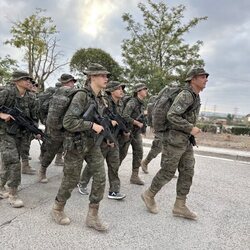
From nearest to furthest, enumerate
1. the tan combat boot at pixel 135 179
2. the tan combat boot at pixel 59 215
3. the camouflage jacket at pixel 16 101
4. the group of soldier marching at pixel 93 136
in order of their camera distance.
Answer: the group of soldier marching at pixel 93 136
the tan combat boot at pixel 59 215
the camouflage jacket at pixel 16 101
the tan combat boot at pixel 135 179

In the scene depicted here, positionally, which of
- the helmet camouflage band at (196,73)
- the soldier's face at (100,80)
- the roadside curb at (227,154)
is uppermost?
the helmet camouflage band at (196,73)

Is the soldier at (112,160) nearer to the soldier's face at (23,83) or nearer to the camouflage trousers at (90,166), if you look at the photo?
the camouflage trousers at (90,166)

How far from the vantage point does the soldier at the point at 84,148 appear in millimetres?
3197

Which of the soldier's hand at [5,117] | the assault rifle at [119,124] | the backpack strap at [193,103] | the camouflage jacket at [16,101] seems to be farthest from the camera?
the assault rifle at [119,124]

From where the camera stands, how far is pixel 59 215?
3.51 meters

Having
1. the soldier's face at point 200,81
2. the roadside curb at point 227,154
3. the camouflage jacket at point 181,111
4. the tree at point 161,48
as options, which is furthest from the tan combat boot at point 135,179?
the tree at point 161,48

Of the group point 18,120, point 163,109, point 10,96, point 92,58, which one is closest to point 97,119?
point 163,109

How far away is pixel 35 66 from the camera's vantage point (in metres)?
22.9

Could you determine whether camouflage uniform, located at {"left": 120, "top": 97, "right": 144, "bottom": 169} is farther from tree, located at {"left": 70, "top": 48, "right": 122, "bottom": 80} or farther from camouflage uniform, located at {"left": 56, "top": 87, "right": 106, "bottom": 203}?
tree, located at {"left": 70, "top": 48, "right": 122, "bottom": 80}

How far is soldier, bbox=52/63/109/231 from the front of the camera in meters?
3.20

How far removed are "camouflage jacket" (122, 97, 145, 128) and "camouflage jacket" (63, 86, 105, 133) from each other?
5.95 ft

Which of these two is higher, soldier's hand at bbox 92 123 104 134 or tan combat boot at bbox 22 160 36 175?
soldier's hand at bbox 92 123 104 134

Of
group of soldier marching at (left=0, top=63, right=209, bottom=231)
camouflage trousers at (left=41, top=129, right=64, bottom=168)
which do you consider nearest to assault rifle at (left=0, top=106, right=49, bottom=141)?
group of soldier marching at (left=0, top=63, right=209, bottom=231)

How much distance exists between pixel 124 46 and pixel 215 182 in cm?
1278
